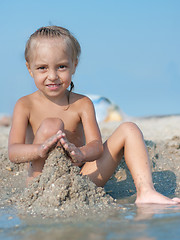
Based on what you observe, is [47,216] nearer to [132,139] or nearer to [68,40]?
[132,139]

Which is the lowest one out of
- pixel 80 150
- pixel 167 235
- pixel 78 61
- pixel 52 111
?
pixel 167 235

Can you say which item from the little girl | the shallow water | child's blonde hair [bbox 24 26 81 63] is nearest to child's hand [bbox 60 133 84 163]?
the little girl

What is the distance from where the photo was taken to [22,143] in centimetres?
298

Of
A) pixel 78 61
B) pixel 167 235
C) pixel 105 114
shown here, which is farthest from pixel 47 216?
pixel 105 114

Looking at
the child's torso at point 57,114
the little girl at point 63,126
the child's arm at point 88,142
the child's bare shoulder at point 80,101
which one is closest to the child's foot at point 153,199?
the little girl at point 63,126

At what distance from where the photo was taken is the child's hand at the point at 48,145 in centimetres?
255

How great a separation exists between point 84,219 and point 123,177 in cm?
191

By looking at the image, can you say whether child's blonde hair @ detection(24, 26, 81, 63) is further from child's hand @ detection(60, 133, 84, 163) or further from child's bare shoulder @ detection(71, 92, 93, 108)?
child's hand @ detection(60, 133, 84, 163)

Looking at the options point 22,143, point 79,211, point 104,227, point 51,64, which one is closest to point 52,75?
point 51,64

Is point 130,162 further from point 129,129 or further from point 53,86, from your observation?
point 53,86

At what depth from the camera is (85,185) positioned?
2.62m

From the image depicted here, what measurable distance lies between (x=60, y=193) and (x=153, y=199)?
31.3 inches

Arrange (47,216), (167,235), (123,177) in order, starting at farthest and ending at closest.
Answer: (123,177) → (47,216) → (167,235)

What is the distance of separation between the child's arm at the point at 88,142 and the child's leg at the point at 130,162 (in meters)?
0.19
